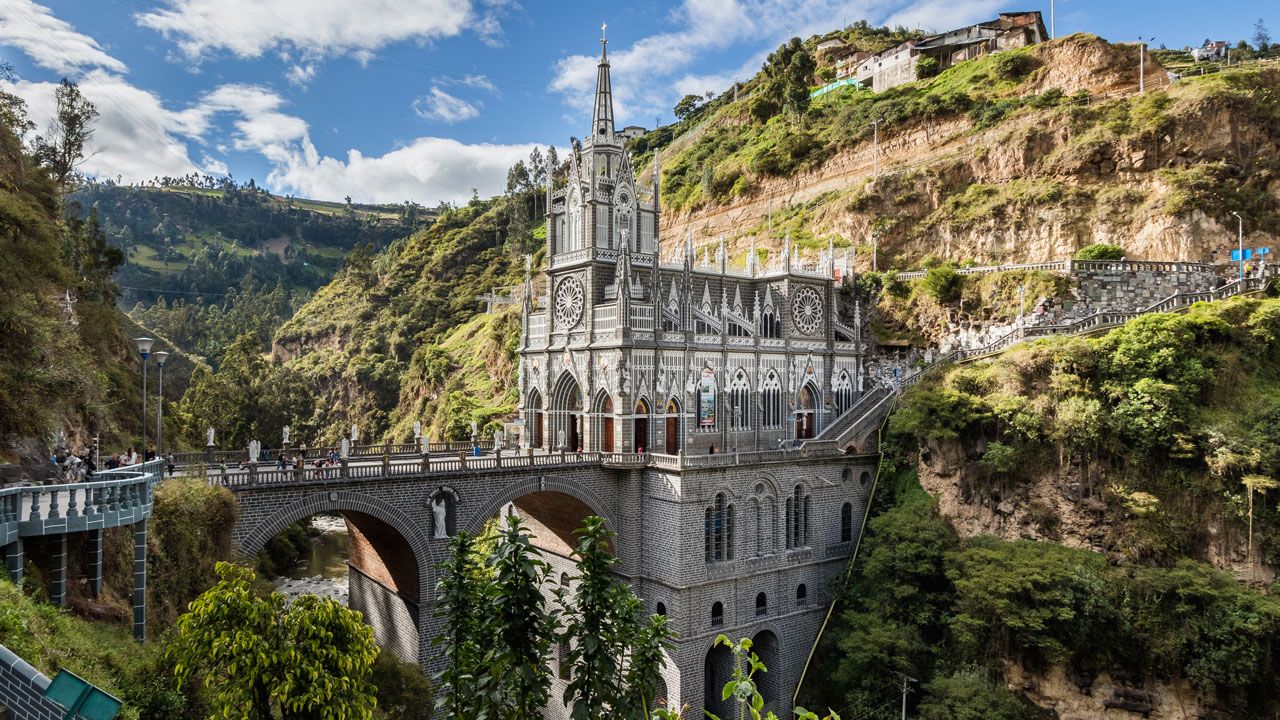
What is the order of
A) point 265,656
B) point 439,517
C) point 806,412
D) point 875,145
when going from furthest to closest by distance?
point 875,145 → point 806,412 → point 439,517 → point 265,656

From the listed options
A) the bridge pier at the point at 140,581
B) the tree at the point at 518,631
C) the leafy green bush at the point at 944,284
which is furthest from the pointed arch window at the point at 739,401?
the bridge pier at the point at 140,581

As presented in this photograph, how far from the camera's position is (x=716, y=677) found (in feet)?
120

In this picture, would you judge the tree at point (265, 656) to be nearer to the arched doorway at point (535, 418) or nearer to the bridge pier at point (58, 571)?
the bridge pier at point (58, 571)

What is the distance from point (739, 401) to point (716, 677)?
555 inches

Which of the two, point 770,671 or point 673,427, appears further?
point 673,427

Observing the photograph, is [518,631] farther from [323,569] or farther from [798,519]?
[323,569]

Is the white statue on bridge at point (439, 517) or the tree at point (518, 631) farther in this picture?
the white statue on bridge at point (439, 517)

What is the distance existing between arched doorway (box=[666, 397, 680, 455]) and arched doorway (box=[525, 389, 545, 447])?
7264mm

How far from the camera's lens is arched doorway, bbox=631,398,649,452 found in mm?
35344

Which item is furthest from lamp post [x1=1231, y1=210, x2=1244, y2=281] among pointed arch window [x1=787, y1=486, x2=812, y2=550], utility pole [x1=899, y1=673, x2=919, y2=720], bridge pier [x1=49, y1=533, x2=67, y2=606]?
bridge pier [x1=49, y1=533, x2=67, y2=606]

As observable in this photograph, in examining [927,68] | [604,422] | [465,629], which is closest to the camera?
[465,629]

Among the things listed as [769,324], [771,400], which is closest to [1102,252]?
[769,324]

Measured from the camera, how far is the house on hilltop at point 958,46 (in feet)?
252

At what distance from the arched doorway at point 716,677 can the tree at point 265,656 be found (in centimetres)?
2722
